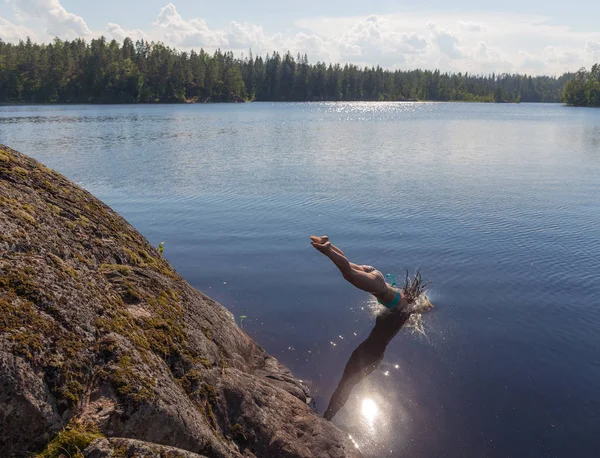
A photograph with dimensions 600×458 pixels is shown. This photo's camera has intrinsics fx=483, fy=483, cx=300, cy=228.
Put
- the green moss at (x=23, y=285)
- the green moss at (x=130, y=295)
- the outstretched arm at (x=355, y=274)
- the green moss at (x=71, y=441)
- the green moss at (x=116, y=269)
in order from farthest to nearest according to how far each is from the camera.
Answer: the outstretched arm at (x=355, y=274), the green moss at (x=116, y=269), the green moss at (x=130, y=295), the green moss at (x=23, y=285), the green moss at (x=71, y=441)

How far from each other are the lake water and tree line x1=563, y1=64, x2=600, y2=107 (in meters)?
152

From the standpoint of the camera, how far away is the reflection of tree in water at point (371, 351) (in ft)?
31.6

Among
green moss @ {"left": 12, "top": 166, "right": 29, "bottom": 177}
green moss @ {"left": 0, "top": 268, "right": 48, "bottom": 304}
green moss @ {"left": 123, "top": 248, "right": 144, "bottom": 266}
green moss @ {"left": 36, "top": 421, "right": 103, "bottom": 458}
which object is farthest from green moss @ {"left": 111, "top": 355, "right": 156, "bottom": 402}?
green moss @ {"left": 12, "top": 166, "right": 29, "bottom": 177}

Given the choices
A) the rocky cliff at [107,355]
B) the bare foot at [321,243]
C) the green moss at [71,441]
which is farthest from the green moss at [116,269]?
the bare foot at [321,243]

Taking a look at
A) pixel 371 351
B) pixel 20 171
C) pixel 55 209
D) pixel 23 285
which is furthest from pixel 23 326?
pixel 371 351

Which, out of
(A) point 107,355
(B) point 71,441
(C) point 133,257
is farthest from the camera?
(C) point 133,257

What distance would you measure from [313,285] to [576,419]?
785 cm

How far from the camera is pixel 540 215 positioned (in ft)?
73.4

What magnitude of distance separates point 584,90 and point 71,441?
656 feet

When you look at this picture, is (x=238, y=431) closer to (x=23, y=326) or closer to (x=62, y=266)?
(x=62, y=266)

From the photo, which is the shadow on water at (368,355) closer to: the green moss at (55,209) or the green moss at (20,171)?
the green moss at (55,209)

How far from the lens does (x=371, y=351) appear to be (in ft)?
37.3

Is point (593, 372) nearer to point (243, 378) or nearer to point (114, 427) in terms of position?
point (243, 378)

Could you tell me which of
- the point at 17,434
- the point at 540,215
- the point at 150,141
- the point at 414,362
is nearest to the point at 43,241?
the point at 17,434
